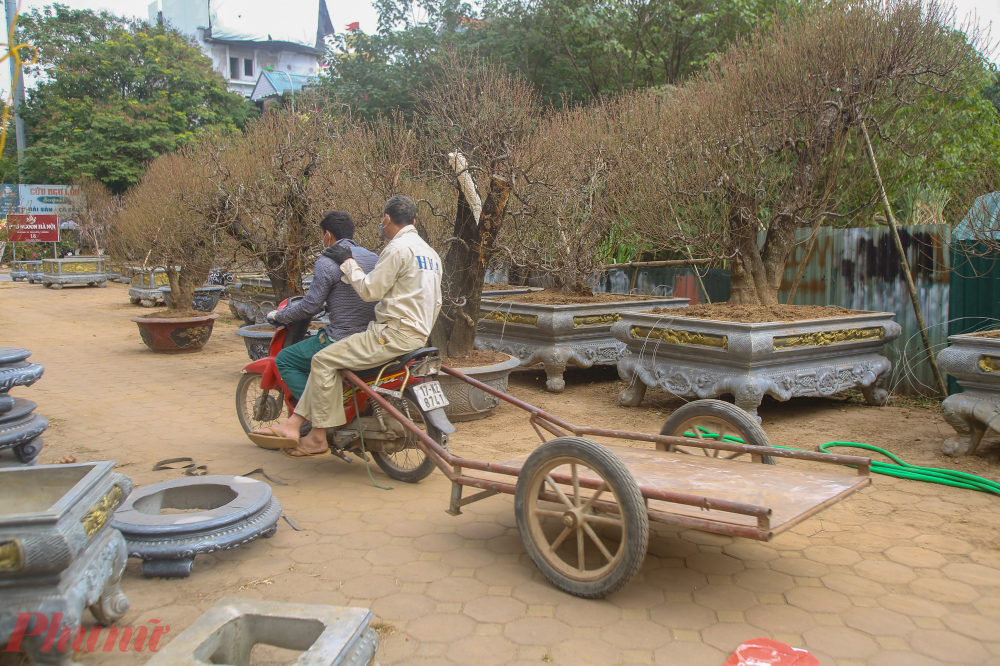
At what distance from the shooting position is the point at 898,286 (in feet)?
24.2

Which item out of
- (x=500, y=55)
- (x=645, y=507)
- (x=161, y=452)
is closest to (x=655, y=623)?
(x=645, y=507)

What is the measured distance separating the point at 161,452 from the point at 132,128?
2611cm

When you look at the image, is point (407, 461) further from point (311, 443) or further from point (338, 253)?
point (338, 253)

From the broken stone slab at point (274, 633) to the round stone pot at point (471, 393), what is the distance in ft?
12.2

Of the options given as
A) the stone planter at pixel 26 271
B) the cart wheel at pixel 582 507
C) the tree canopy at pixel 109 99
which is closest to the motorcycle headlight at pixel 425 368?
the cart wheel at pixel 582 507

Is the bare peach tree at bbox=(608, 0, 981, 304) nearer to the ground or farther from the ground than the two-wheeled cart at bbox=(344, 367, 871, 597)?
farther from the ground

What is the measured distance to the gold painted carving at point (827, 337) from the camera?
6113 millimetres

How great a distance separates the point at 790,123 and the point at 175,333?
8.74 meters

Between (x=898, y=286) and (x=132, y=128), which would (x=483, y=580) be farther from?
(x=132, y=128)

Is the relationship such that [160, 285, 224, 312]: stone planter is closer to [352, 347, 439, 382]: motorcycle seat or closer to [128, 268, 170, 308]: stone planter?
[128, 268, 170, 308]: stone planter

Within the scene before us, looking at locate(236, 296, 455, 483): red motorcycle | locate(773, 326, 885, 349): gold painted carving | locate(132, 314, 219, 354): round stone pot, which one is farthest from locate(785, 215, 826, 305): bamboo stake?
locate(132, 314, 219, 354): round stone pot

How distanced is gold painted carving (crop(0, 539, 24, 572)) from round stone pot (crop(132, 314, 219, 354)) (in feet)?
28.9

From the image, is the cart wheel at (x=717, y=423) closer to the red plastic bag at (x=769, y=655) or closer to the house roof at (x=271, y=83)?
the red plastic bag at (x=769, y=655)

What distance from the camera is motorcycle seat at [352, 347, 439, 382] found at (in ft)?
15.1
